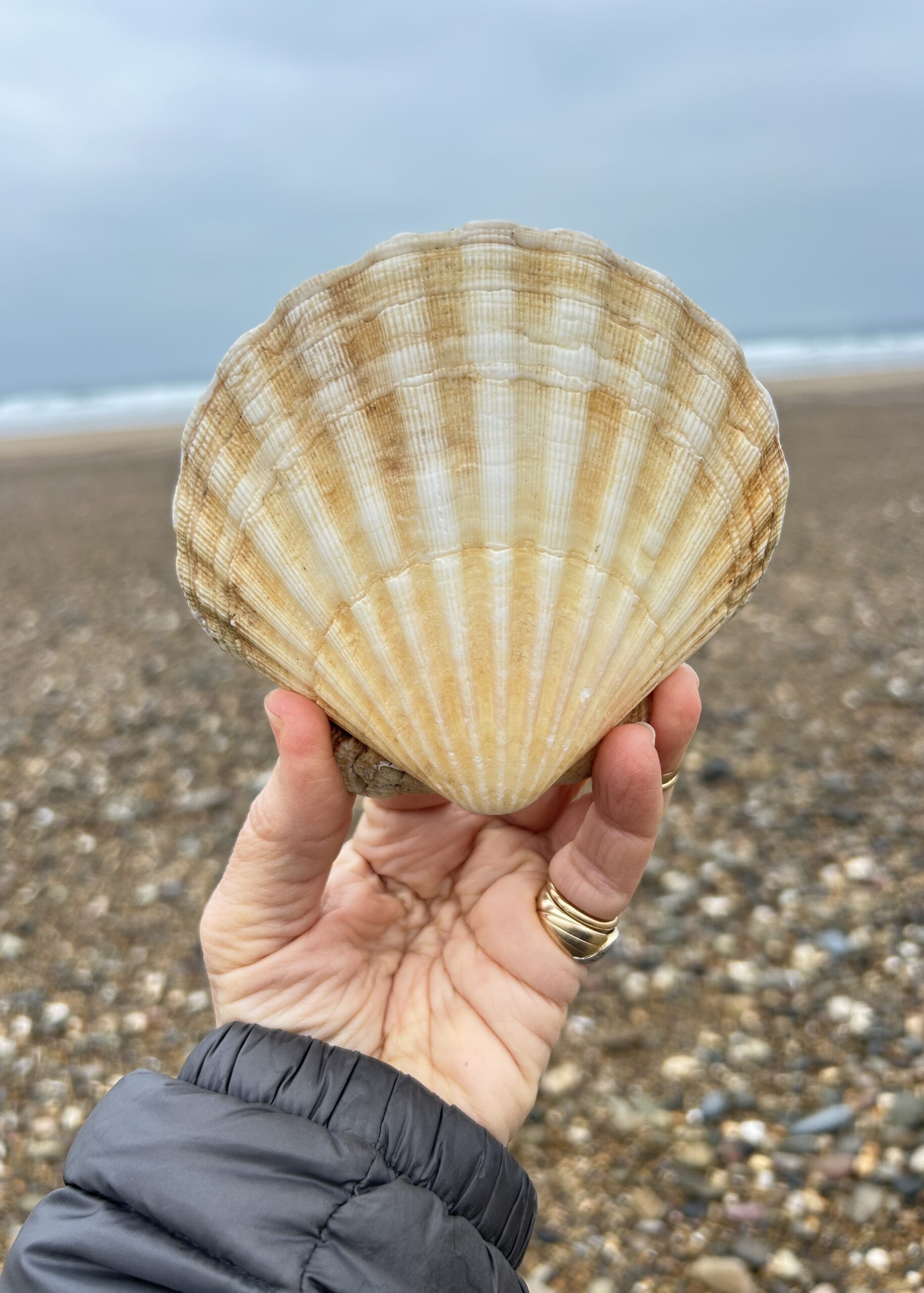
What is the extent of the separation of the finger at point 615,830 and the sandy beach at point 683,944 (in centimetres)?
115

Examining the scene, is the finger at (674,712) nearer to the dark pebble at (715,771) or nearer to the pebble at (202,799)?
the dark pebble at (715,771)

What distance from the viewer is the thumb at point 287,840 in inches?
63.7

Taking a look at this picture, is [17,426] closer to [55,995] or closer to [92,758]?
[92,758]

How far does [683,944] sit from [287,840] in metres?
2.03

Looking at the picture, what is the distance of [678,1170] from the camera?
7.98ft

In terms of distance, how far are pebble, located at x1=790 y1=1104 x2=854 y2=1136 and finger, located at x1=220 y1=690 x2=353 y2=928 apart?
1667 millimetres

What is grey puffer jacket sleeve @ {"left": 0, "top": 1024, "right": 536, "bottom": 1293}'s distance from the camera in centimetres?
135

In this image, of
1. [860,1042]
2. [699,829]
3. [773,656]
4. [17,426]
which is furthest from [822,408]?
[17,426]

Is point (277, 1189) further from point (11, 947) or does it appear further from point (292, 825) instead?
point (11, 947)

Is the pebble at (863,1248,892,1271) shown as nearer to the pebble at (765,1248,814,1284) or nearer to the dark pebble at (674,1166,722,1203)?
the pebble at (765,1248,814,1284)

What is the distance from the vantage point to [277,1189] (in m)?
1.43

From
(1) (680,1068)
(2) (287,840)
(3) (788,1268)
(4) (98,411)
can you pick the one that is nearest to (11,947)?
(2) (287,840)

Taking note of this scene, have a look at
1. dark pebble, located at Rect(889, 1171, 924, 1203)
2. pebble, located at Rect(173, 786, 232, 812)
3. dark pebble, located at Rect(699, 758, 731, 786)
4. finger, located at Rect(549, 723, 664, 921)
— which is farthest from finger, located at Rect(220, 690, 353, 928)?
dark pebble, located at Rect(699, 758, 731, 786)

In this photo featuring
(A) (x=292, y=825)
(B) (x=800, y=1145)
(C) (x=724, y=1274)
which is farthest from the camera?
(B) (x=800, y=1145)
